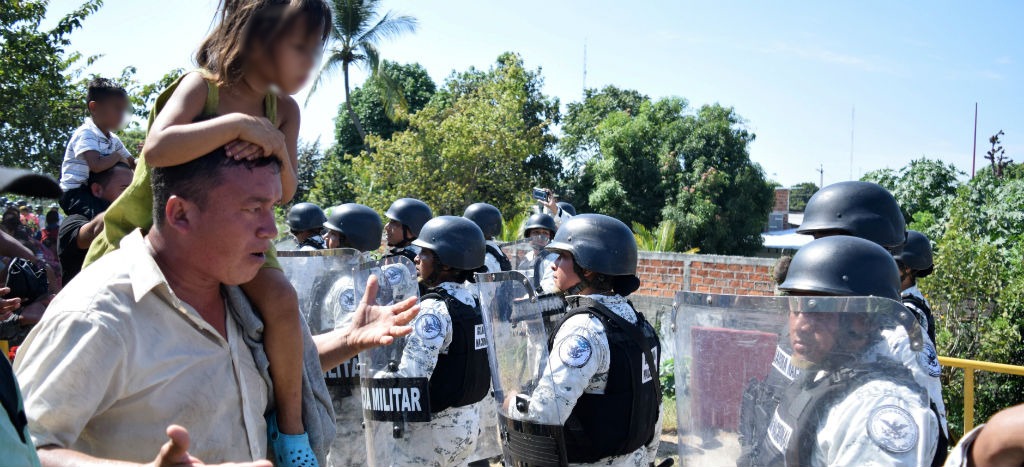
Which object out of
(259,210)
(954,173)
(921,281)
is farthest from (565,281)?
(954,173)

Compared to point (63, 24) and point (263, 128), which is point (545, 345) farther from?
point (63, 24)

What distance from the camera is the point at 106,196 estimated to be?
14.4 ft

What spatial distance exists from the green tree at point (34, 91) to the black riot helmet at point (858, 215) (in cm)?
993

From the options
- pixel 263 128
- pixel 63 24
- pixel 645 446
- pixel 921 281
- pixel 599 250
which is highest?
pixel 63 24

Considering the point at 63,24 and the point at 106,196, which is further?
the point at 63,24

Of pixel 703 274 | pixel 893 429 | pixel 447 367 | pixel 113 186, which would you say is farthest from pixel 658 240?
pixel 893 429

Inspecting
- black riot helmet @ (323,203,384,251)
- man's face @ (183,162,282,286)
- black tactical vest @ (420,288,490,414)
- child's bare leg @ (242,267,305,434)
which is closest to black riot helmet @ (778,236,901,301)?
child's bare leg @ (242,267,305,434)

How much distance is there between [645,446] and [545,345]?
91 cm

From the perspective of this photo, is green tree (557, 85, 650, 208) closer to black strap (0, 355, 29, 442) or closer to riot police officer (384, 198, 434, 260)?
riot police officer (384, 198, 434, 260)

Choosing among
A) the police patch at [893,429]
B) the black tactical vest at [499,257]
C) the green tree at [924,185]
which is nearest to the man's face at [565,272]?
the police patch at [893,429]

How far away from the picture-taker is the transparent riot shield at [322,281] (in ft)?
14.9

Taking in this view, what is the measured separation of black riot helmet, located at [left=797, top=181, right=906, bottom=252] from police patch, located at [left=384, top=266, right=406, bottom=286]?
2.47 meters

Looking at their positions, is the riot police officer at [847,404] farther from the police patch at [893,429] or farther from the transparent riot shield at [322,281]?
the transparent riot shield at [322,281]

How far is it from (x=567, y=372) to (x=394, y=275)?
1.40 m
